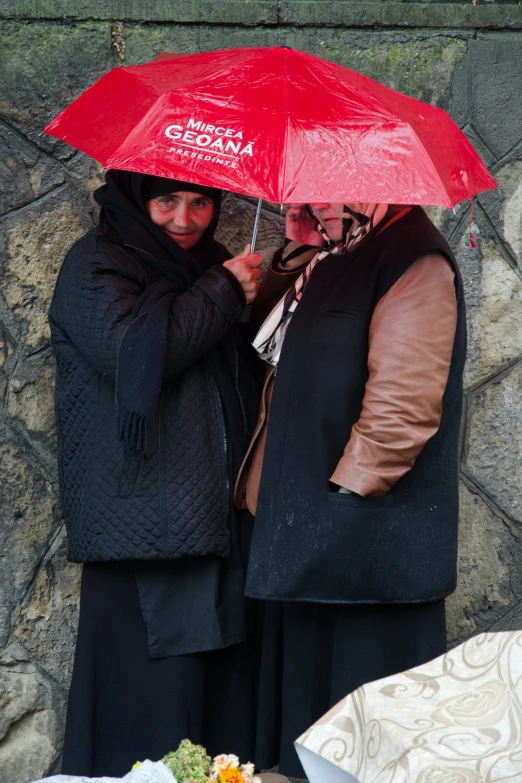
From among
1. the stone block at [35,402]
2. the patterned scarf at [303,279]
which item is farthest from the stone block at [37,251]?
the patterned scarf at [303,279]

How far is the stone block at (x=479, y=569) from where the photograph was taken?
328 cm

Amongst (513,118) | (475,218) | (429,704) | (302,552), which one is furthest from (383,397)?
(513,118)

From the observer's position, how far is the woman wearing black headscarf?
8.16 ft

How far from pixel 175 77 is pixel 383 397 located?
3.15ft

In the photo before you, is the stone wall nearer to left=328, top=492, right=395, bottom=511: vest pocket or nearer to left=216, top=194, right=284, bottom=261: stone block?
left=216, top=194, right=284, bottom=261: stone block

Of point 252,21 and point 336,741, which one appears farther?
point 252,21

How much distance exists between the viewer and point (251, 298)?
103 inches

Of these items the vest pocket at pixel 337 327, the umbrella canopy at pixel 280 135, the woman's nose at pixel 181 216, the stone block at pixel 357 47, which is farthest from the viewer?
the stone block at pixel 357 47

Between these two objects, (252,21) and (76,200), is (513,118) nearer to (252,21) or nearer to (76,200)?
(252,21)

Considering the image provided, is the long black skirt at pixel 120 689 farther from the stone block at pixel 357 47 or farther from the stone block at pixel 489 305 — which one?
the stone block at pixel 357 47

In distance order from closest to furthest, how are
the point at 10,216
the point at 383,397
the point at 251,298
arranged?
the point at 383,397 < the point at 251,298 < the point at 10,216

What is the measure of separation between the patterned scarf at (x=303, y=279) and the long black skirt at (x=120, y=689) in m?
0.72

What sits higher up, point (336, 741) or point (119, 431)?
point (119, 431)

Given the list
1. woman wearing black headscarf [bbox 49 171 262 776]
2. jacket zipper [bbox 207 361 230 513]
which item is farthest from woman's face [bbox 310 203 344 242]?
jacket zipper [bbox 207 361 230 513]
